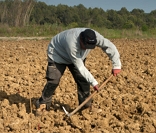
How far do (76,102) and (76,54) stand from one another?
147cm

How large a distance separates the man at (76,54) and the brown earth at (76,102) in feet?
0.98

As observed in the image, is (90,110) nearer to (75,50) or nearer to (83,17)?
(75,50)

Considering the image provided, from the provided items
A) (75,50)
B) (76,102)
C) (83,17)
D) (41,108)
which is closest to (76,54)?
(75,50)

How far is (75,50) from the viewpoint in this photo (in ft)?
11.5

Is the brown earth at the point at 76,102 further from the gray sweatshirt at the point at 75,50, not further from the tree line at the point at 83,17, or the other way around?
the tree line at the point at 83,17

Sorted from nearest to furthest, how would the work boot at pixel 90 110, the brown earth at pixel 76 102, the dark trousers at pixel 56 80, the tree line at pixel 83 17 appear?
the brown earth at pixel 76 102, the dark trousers at pixel 56 80, the work boot at pixel 90 110, the tree line at pixel 83 17

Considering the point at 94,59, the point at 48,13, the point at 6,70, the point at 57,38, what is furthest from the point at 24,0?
the point at 48,13

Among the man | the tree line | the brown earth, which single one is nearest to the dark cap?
the man

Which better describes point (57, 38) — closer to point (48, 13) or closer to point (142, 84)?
point (142, 84)

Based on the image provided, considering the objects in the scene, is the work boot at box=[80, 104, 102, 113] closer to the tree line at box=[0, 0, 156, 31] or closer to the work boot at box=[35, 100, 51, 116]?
the work boot at box=[35, 100, 51, 116]

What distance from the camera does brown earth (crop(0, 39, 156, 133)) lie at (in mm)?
3832

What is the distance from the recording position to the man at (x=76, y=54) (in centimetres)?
350

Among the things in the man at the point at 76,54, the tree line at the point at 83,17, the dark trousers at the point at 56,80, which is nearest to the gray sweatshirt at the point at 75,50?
the man at the point at 76,54

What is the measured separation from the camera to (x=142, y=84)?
5910 mm
